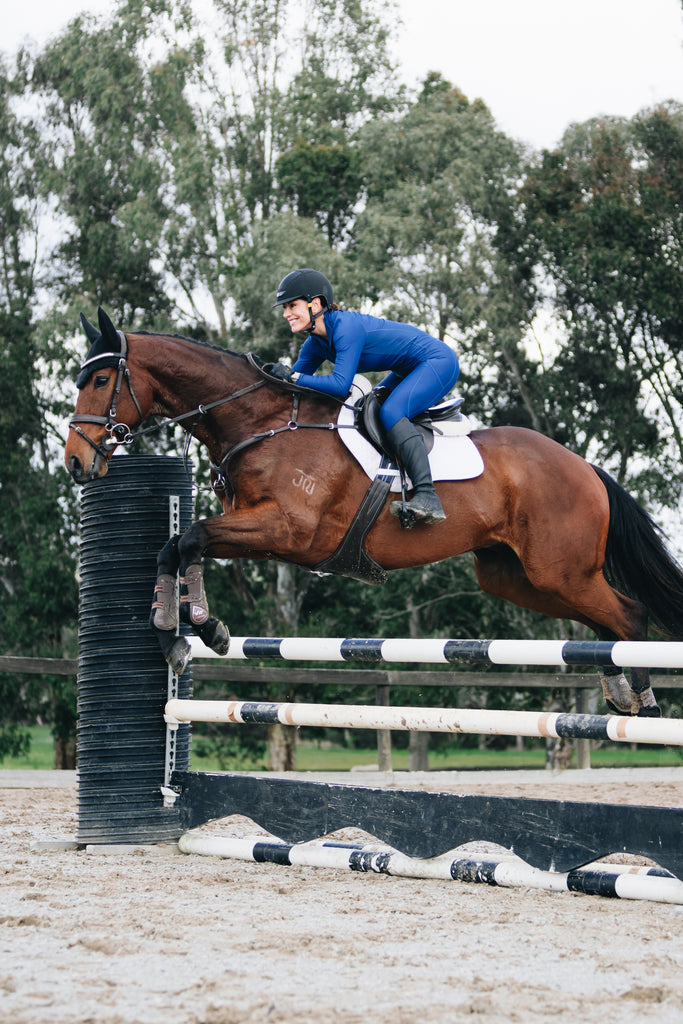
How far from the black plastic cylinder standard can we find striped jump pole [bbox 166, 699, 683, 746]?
0.20m

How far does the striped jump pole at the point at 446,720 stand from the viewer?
A: 361cm

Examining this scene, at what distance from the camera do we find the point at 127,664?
5262 millimetres

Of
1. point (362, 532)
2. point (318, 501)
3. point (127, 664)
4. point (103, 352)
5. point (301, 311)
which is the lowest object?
point (127, 664)

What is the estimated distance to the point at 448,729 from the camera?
416 centimetres

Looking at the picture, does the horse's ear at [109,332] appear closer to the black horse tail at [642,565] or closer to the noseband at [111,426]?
the noseband at [111,426]

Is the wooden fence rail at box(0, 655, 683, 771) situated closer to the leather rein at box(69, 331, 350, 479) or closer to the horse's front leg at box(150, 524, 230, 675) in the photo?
the horse's front leg at box(150, 524, 230, 675)

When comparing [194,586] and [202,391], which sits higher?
[202,391]

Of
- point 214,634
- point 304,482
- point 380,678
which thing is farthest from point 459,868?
point 380,678

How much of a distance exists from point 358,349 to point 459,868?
7.40 ft

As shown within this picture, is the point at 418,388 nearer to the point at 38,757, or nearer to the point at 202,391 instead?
the point at 202,391

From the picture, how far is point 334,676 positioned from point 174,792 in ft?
16.9

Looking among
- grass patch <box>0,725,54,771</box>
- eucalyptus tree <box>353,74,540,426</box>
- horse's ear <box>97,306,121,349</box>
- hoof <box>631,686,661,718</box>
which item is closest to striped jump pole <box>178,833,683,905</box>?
hoof <box>631,686,661,718</box>

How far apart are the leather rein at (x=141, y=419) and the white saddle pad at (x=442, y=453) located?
0.08 metres

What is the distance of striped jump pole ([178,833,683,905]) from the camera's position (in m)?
3.71
